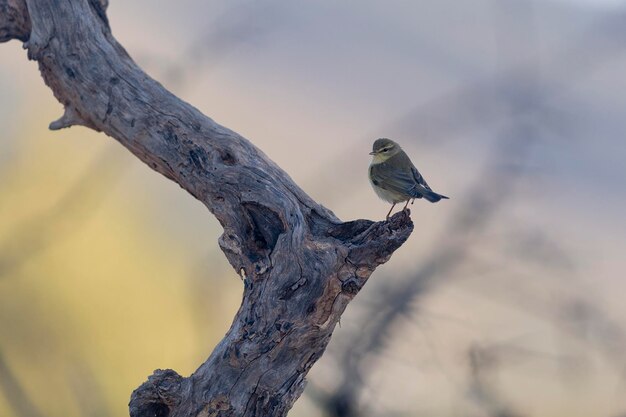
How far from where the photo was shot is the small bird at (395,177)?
8.73ft

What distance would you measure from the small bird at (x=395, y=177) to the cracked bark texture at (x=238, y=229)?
0.91 ft

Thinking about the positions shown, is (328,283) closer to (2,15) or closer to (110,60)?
(110,60)

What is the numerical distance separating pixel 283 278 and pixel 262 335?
18cm

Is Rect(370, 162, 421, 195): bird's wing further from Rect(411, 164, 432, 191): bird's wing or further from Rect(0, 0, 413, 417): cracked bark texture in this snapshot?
Rect(0, 0, 413, 417): cracked bark texture

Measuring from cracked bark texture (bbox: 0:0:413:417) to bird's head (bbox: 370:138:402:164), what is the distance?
474 millimetres

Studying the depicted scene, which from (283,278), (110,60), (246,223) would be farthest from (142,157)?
(283,278)

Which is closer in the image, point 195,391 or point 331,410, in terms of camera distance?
point 195,391

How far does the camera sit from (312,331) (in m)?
2.36

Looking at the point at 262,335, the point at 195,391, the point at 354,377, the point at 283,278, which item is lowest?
the point at 195,391

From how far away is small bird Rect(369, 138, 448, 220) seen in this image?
8.73 feet

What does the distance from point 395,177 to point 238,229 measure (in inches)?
22.3

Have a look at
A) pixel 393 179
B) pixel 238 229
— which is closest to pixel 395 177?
pixel 393 179

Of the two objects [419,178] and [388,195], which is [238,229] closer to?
[388,195]

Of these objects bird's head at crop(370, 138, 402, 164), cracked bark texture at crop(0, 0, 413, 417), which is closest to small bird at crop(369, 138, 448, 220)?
bird's head at crop(370, 138, 402, 164)
